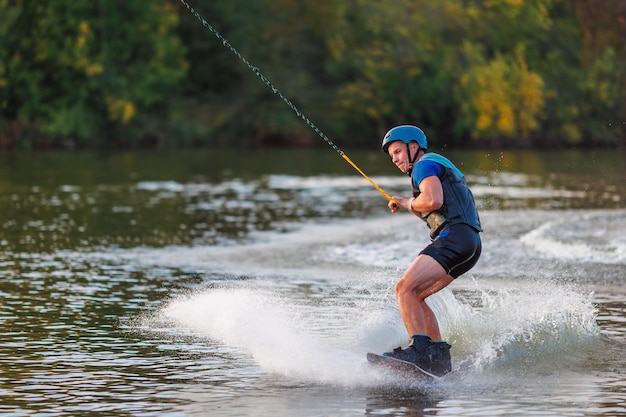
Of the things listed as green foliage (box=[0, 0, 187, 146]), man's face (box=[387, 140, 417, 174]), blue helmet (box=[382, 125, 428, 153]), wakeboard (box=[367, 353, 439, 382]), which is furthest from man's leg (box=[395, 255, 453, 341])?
green foliage (box=[0, 0, 187, 146])

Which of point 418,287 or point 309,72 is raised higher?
point 309,72

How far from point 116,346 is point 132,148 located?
188 ft

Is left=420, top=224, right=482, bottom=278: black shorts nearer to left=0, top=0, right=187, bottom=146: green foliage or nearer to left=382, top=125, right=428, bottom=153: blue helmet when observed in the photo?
left=382, top=125, right=428, bottom=153: blue helmet

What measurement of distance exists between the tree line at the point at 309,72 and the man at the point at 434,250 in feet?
183

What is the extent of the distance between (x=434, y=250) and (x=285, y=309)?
3522 millimetres

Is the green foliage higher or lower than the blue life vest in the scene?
higher

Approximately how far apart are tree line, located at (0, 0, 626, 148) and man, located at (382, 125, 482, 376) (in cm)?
5583

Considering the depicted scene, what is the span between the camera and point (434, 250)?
985 cm

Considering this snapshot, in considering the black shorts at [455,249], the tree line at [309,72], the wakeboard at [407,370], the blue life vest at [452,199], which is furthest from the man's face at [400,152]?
the tree line at [309,72]

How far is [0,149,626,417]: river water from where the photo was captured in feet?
30.7

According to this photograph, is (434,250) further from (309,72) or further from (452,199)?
(309,72)

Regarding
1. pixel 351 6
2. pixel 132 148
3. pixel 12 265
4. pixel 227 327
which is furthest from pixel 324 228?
pixel 351 6

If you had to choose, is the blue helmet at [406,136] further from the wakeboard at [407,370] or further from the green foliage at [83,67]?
the green foliage at [83,67]

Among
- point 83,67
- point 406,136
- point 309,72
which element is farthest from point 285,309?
point 309,72
